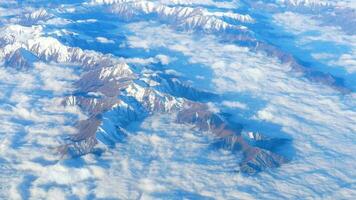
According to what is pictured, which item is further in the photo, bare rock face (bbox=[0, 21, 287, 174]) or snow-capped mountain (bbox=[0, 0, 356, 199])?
bare rock face (bbox=[0, 21, 287, 174])

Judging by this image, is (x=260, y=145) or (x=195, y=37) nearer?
(x=260, y=145)

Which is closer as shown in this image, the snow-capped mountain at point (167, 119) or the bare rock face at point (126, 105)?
the snow-capped mountain at point (167, 119)

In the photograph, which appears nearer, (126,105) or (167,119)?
(167,119)

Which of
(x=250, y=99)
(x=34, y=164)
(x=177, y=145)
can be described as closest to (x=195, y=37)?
(x=250, y=99)

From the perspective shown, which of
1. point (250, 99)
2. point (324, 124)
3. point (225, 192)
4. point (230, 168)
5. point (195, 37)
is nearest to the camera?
point (225, 192)

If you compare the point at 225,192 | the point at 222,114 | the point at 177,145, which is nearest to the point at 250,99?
the point at 222,114

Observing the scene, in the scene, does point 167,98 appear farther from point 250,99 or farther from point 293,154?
point 293,154

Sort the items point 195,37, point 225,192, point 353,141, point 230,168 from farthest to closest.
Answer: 1. point 195,37
2. point 353,141
3. point 230,168
4. point 225,192

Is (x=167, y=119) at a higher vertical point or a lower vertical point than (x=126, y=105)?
lower

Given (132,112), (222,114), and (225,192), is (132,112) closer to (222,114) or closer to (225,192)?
(222,114)
